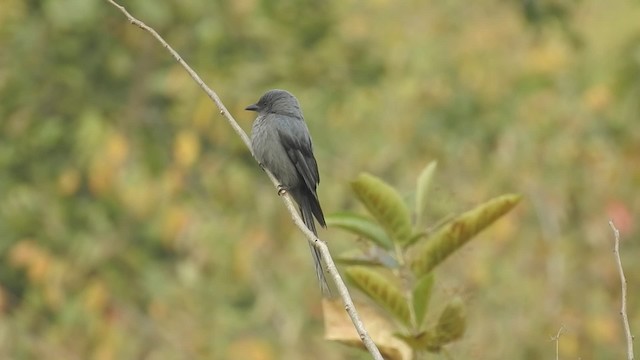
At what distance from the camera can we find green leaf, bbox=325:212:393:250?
3504 mm

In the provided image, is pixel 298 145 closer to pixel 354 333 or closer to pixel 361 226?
pixel 361 226

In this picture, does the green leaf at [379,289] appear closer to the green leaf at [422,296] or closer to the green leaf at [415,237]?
the green leaf at [422,296]

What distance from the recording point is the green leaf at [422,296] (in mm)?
3305

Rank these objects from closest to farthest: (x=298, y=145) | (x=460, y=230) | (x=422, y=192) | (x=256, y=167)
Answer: (x=460, y=230) < (x=422, y=192) < (x=298, y=145) < (x=256, y=167)

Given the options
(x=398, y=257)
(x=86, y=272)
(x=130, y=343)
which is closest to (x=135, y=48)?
(x=86, y=272)

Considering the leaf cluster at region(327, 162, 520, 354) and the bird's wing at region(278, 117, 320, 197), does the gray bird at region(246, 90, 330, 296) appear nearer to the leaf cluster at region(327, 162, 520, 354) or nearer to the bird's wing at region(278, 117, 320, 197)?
the bird's wing at region(278, 117, 320, 197)

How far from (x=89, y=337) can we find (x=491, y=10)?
488cm

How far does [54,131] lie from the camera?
931cm

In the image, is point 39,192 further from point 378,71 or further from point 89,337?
point 378,71

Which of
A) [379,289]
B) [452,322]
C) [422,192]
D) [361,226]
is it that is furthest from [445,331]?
[422,192]

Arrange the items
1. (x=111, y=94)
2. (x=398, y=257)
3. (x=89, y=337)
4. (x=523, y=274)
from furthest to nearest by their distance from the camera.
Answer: (x=111, y=94) < (x=89, y=337) < (x=523, y=274) < (x=398, y=257)

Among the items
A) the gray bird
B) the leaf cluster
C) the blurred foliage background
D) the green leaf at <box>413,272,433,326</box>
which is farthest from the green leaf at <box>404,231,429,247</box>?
the blurred foliage background

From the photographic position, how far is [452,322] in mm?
3311

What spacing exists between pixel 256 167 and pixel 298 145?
4.23m
